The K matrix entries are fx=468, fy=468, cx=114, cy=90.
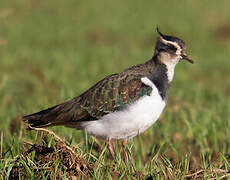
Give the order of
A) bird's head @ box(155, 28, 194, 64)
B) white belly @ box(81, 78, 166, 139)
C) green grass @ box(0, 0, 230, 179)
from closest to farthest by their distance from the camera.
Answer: white belly @ box(81, 78, 166, 139), green grass @ box(0, 0, 230, 179), bird's head @ box(155, 28, 194, 64)

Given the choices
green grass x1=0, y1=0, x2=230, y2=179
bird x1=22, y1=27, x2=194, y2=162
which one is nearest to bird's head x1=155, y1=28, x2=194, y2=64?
bird x1=22, y1=27, x2=194, y2=162

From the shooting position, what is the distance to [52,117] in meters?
5.11

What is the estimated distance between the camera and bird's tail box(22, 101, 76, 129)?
5.07 metres

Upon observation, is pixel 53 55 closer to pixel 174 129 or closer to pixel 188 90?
pixel 188 90

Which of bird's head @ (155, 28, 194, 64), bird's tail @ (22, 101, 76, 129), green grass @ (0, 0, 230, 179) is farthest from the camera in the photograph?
bird's tail @ (22, 101, 76, 129)

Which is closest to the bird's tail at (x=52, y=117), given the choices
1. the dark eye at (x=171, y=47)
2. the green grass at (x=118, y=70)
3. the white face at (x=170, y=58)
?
the green grass at (x=118, y=70)

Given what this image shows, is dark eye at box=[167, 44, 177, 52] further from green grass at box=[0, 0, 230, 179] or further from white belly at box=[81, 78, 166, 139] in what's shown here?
green grass at box=[0, 0, 230, 179]

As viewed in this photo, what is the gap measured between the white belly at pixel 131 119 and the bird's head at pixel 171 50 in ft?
1.14

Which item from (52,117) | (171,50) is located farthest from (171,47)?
(52,117)

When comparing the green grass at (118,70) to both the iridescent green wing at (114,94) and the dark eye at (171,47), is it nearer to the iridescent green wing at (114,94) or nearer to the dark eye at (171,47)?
the iridescent green wing at (114,94)

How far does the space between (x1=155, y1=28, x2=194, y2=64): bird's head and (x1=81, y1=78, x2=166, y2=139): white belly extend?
1.14ft

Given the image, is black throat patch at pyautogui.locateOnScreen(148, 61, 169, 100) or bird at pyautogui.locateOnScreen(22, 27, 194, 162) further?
black throat patch at pyautogui.locateOnScreen(148, 61, 169, 100)

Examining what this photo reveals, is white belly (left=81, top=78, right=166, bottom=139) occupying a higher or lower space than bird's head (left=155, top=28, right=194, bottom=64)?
lower

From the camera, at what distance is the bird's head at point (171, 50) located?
16.1 feet
